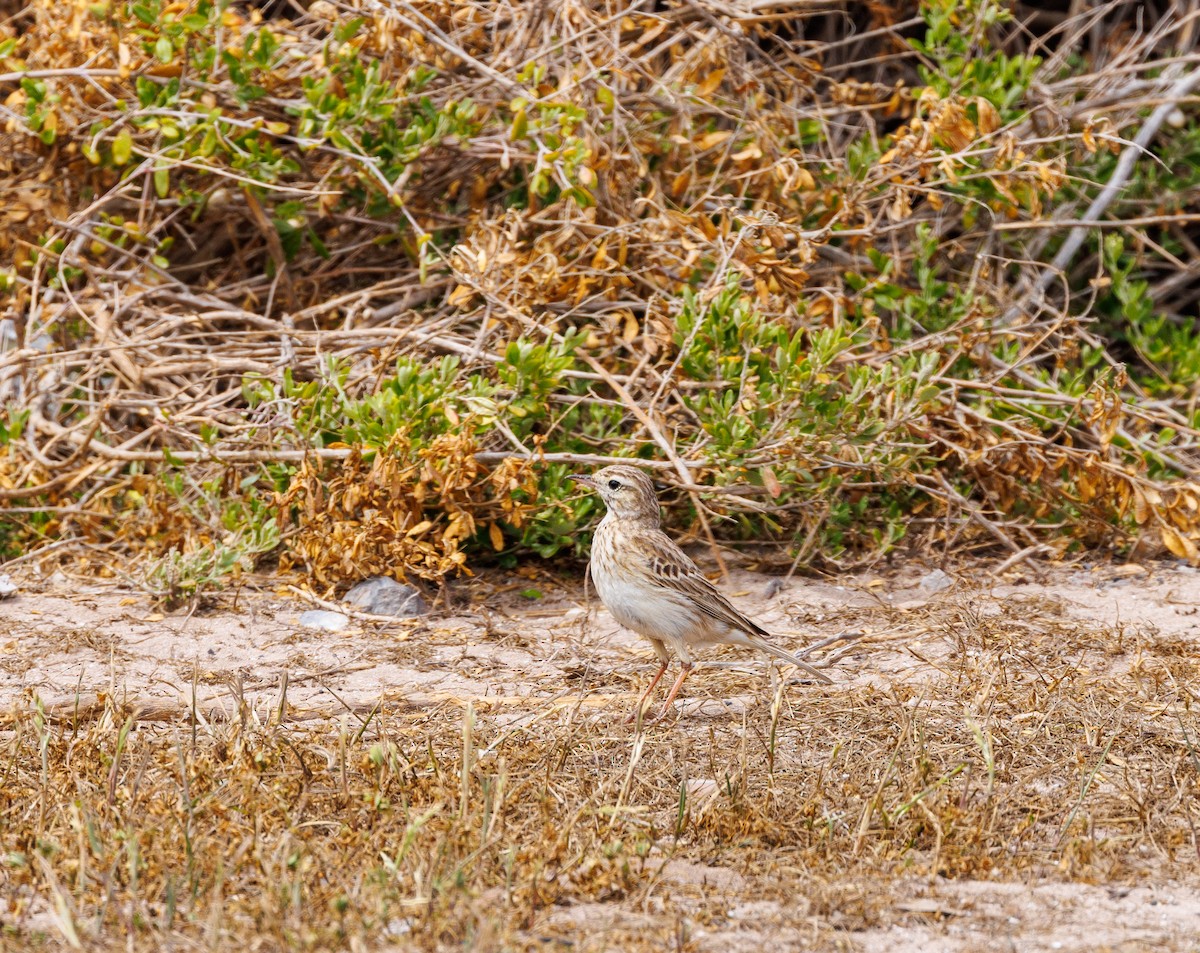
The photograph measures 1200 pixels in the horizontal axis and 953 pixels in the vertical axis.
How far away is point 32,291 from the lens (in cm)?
764

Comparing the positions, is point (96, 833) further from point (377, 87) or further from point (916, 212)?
point (916, 212)

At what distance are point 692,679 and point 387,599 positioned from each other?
4.75 feet

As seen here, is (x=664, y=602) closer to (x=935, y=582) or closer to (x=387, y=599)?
(x=387, y=599)

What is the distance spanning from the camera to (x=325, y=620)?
20.9ft

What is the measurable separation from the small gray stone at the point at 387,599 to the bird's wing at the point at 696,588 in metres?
1.36

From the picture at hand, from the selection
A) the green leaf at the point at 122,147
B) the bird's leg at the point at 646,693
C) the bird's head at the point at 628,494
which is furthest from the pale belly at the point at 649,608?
the green leaf at the point at 122,147

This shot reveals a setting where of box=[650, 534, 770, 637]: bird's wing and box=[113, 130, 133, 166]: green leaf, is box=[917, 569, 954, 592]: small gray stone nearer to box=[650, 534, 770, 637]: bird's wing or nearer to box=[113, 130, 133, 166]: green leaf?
box=[650, 534, 770, 637]: bird's wing

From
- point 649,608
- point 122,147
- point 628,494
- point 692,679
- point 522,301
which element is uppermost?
point 122,147

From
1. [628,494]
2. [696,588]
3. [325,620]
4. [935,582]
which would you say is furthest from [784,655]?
[325,620]

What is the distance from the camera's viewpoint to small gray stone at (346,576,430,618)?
257 inches

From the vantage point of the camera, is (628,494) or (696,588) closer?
(696,588)

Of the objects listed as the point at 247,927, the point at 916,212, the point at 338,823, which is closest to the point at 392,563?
the point at 338,823

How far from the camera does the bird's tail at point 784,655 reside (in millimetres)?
5508

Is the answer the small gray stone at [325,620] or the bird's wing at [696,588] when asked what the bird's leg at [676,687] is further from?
the small gray stone at [325,620]
